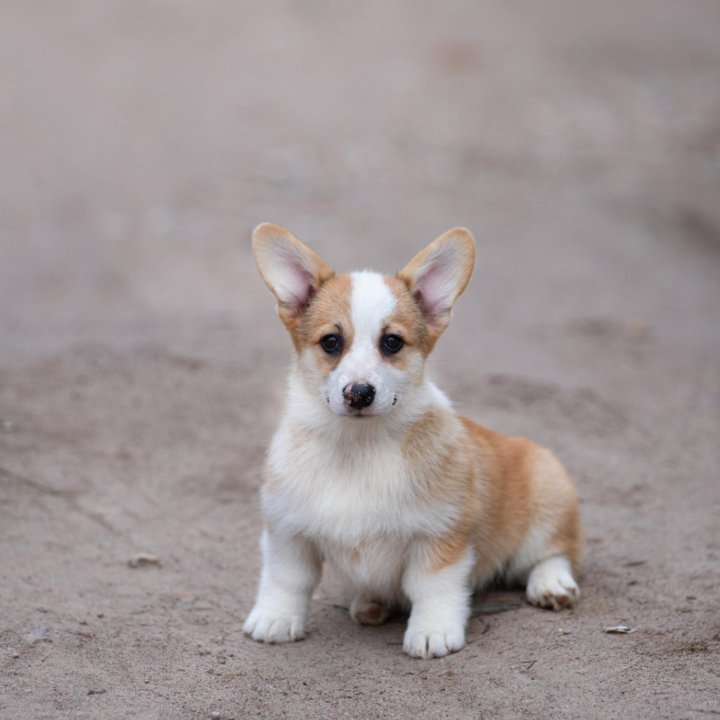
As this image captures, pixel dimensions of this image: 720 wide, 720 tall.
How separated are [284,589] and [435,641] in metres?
0.71

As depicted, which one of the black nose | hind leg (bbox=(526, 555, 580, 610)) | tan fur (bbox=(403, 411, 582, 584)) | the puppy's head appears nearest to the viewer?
the black nose

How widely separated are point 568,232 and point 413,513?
325 inches

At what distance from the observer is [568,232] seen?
12.2m

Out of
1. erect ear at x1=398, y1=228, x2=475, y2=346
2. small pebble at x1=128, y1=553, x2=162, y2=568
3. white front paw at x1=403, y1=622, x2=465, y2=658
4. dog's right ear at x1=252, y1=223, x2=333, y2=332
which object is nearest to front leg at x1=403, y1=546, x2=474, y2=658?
white front paw at x1=403, y1=622, x2=465, y2=658

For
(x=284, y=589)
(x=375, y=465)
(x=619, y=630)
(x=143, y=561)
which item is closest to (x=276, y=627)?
(x=284, y=589)

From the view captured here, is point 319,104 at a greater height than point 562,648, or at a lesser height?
greater

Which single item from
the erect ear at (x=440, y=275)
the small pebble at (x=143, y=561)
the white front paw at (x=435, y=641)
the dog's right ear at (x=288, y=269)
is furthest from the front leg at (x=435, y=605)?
the small pebble at (x=143, y=561)

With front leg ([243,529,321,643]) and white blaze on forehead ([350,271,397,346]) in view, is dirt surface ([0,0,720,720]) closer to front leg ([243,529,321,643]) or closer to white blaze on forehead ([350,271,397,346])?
front leg ([243,529,321,643])

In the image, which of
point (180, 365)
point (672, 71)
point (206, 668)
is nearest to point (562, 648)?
point (206, 668)

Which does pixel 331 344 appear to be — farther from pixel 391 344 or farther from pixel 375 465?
pixel 375 465

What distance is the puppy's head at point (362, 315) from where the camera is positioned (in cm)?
435

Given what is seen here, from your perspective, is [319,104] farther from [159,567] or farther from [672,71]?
[159,567]

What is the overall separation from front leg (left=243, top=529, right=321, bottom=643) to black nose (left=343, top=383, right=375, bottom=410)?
2.47 feet

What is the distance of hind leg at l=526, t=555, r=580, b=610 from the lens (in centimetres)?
490
